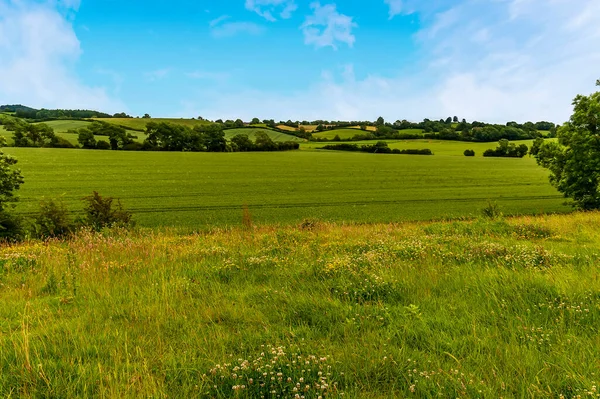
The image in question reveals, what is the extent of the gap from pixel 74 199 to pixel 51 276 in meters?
27.6

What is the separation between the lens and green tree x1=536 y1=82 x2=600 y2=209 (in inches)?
945

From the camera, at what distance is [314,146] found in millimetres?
103812

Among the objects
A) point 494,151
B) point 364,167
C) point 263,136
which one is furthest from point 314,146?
point 494,151

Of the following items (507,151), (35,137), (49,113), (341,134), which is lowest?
(507,151)

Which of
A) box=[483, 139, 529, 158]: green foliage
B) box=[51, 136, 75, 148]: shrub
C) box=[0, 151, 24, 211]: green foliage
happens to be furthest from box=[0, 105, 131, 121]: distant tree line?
box=[483, 139, 529, 158]: green foliage

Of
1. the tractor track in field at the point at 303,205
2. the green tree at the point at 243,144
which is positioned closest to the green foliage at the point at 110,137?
the green tree at the point at 243,144

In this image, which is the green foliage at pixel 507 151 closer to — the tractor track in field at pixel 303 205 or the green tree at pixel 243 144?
the tractor track in field at pixel 303 205

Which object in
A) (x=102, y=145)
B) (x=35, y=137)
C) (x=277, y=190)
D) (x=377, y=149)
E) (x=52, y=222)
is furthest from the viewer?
(x=377, y=149)

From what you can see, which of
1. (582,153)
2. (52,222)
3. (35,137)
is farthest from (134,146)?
(582,153)

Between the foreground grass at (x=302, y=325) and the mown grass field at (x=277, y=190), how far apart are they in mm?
13164

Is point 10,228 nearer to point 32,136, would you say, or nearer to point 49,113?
point 32,136

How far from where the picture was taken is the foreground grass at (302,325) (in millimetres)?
2836

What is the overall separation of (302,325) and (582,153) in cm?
3043

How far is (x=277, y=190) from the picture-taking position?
119 ft
